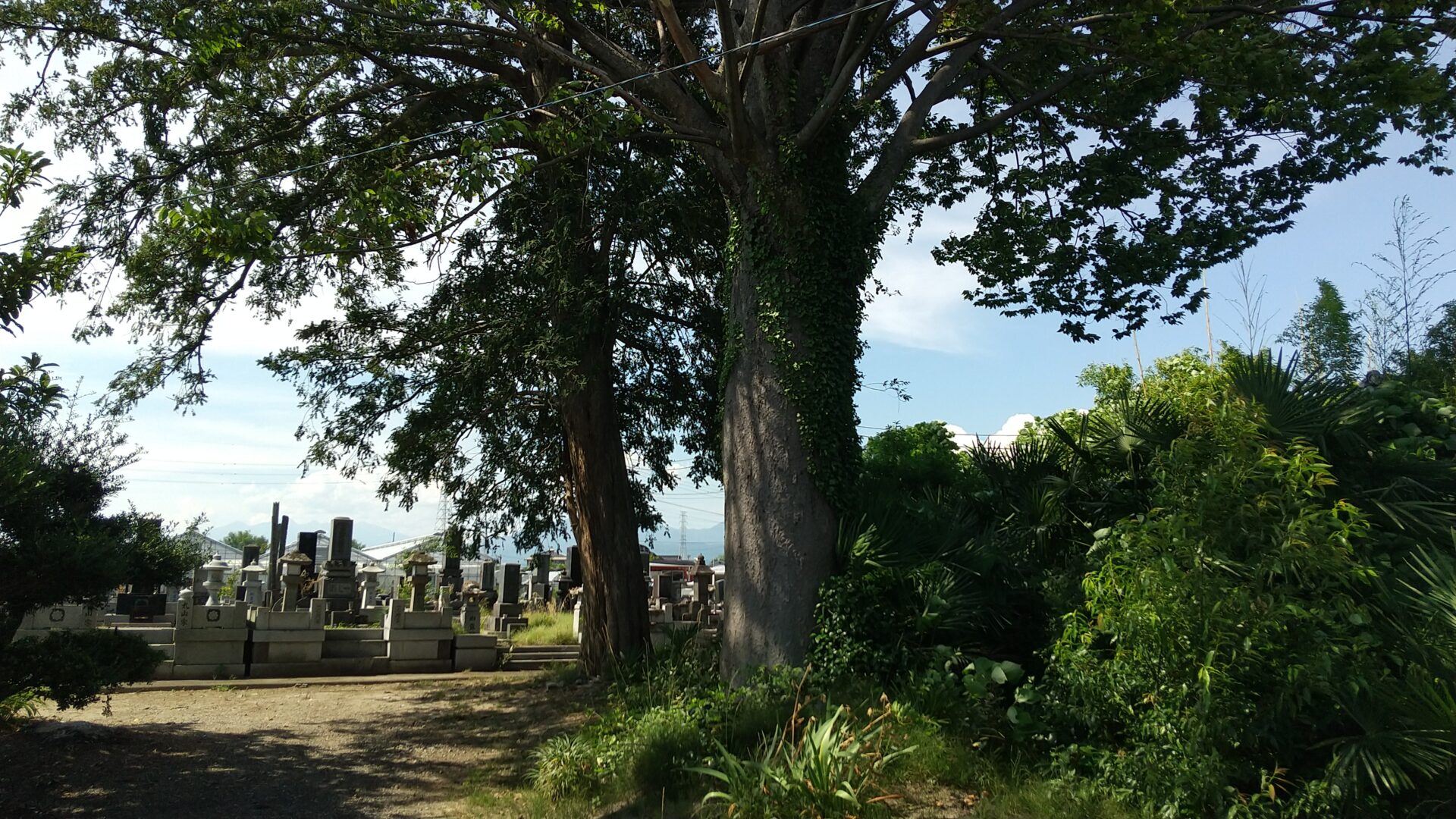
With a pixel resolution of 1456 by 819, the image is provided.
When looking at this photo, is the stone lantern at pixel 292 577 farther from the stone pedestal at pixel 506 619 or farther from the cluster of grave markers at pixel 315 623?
the stone pedestal at pixel 506 619

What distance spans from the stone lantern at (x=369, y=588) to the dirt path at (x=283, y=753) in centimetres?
743

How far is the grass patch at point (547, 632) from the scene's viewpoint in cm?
1917

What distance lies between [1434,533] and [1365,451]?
0.94m

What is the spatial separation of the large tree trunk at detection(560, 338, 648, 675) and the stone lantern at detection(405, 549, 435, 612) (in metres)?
4.83

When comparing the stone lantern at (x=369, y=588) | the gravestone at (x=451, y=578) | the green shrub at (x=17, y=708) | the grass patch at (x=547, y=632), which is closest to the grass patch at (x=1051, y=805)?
the green shrub at (x=17, y=708)

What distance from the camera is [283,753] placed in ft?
32.8

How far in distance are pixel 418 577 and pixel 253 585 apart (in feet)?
25.0

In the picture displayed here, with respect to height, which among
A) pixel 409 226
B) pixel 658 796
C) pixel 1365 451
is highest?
pixel 409 226

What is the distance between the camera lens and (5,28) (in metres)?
10.6

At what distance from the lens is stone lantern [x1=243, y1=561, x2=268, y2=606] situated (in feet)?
70.4

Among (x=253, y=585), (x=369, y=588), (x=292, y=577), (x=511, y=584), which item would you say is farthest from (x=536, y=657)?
(x=253, y=585)

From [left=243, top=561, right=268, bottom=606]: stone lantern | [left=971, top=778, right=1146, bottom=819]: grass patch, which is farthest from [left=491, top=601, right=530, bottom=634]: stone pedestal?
[left=971, top=778, right=1146, bottom=819]: grass patch

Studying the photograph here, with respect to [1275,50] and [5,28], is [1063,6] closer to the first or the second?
[1275,50]

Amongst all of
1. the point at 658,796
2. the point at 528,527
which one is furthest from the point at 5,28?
the point at 658,796
